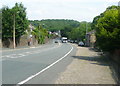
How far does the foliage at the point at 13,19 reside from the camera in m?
52.3

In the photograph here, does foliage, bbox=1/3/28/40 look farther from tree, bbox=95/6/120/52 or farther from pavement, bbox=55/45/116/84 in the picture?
pavement, bbox=55/45/116/84

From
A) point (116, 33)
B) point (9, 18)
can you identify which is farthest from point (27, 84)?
point (9, 18)

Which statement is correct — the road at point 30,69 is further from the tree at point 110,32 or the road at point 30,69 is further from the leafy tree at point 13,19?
the leafy tree at point 13,19

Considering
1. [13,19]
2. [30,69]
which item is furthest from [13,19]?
[30,69]

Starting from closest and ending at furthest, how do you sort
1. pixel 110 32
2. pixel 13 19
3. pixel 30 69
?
1. pixel 30 69
2. pixel 110 32
3. pixel 13 19

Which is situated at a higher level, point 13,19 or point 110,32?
point 13,19

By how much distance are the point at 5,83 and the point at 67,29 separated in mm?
184630

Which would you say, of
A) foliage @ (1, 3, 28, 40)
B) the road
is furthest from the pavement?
foliage @ (1, 3, 28, 40)

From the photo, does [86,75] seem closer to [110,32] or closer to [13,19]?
[110,32]

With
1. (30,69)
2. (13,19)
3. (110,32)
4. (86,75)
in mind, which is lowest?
(86,75)

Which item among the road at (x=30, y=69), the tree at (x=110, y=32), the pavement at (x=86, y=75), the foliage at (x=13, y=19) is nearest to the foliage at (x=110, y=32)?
the tree at (x=110, y=32)

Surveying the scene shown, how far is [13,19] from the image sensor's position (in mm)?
51812

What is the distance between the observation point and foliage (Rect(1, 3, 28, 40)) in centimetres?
5231

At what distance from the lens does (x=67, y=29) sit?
194 metres
